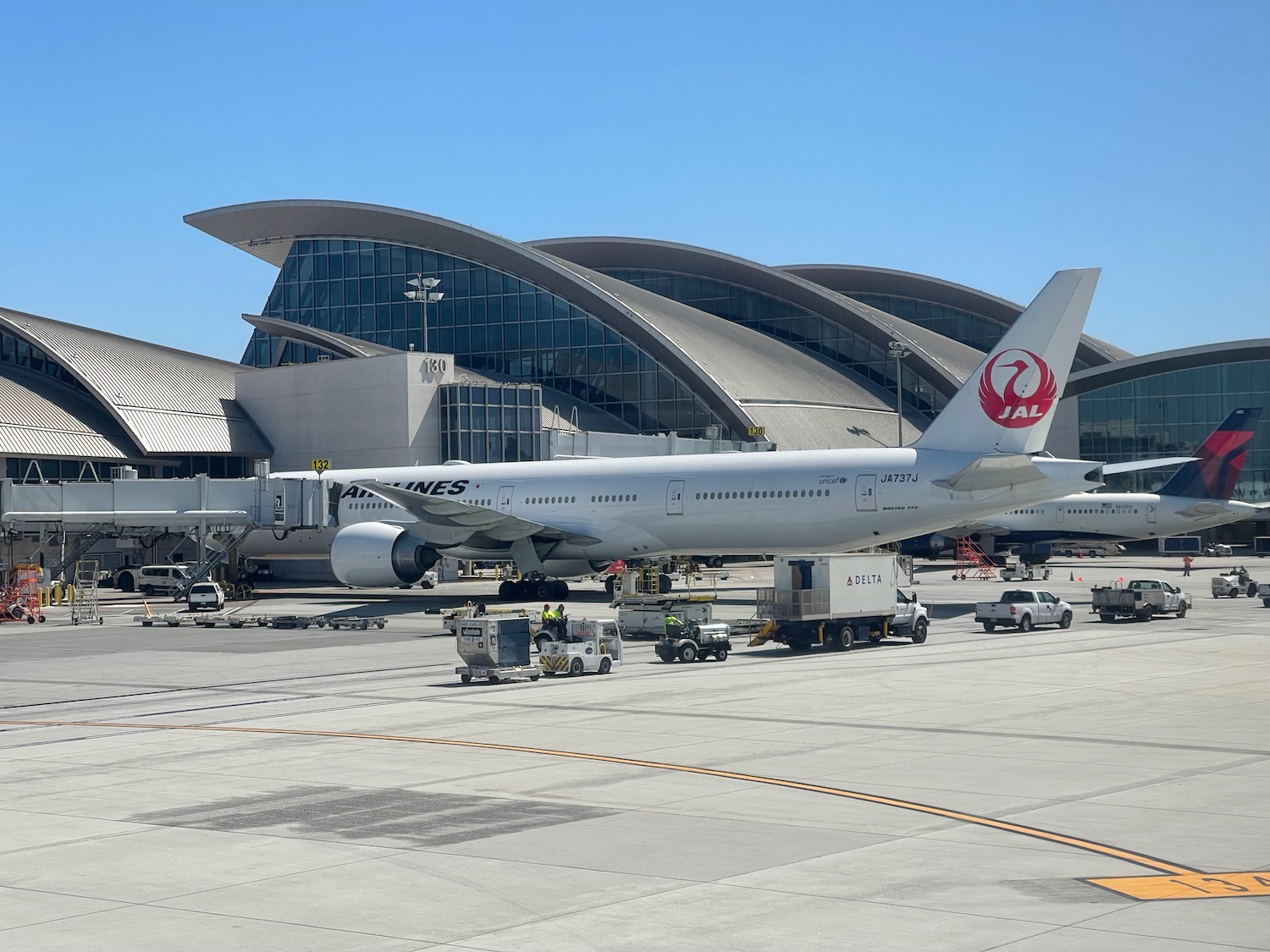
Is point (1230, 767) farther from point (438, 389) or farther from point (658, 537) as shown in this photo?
point (438, 389)

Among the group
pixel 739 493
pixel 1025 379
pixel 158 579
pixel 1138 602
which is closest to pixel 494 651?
pixel 739 493

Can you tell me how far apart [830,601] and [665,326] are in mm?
57550

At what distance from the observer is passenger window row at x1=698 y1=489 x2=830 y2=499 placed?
44.0 m

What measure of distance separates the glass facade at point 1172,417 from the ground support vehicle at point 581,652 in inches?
3109

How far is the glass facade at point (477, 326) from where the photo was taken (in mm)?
87875

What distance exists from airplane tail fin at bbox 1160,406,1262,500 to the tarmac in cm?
4792

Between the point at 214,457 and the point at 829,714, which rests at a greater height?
the point at 214,457

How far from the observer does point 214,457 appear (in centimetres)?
8100

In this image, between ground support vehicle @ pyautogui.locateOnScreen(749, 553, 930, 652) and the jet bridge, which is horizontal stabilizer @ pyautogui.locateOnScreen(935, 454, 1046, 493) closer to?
ground support vehicle @ pyautogui.locateOnScreen(749, 553, 930, 652)

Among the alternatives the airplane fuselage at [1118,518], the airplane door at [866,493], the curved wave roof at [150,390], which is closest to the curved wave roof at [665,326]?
the airplane fuselage at [1118,518]

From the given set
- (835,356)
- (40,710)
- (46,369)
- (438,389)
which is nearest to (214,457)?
(46,369)

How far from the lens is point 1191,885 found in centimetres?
1045

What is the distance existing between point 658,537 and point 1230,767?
3280 cm

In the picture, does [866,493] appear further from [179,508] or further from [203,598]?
[179,508]
